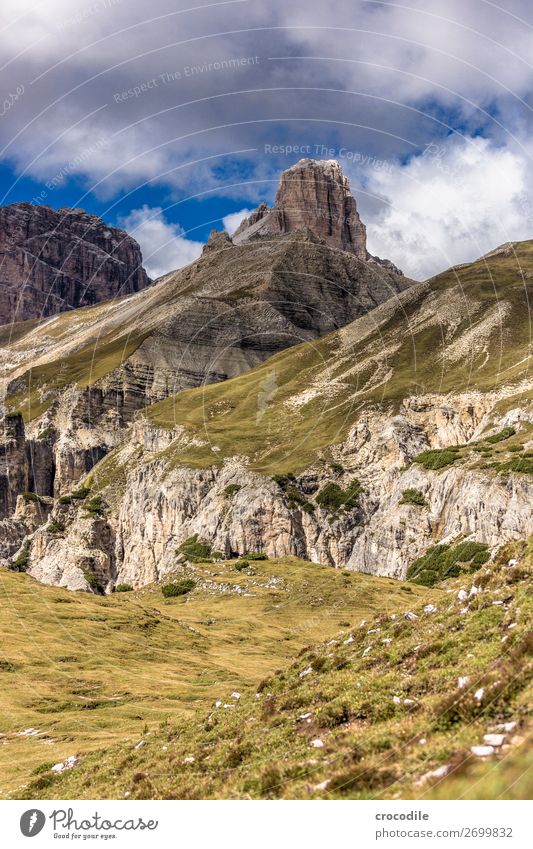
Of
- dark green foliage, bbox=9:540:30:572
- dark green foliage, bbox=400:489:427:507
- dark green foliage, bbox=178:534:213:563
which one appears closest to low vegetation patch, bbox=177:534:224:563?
dark green foliage, bbox=178:534:213:563

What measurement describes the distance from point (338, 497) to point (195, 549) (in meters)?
26.4

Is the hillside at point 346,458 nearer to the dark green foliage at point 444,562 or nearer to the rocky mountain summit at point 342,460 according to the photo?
the rocky mountain summit at point 342,460

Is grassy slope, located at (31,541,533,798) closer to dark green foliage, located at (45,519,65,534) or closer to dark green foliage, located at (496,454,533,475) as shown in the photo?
dark green foliage, located at (496,454,533,475)

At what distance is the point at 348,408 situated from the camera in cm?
14712

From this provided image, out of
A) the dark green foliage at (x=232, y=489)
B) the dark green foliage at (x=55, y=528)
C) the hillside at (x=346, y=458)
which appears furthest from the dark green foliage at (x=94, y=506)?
the dark green foliage at (x=232, y=489)

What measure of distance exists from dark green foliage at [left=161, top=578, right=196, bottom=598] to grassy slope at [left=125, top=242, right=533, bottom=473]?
41.6 metres

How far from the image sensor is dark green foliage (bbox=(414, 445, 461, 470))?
107 m

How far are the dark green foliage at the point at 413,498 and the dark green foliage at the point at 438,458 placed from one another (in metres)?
5.00

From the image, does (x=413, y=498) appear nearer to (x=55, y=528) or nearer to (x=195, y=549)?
(x=195, y=549)

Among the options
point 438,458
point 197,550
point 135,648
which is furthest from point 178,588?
point 438,458

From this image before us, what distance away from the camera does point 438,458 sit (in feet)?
359
